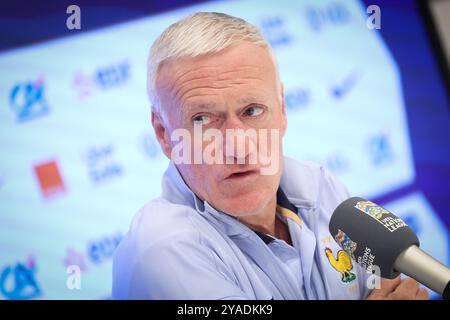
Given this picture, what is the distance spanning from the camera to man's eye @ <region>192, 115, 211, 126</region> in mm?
1678

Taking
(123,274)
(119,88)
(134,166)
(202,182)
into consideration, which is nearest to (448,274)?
(202,182)

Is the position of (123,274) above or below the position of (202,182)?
below

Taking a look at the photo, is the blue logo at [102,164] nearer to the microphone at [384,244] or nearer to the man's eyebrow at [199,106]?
the man's eyebrow at [199,106]

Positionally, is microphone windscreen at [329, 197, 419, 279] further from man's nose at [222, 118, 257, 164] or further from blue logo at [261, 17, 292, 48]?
blue logo at [261, 17, 292, 48]

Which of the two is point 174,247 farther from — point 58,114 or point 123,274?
point 58,114

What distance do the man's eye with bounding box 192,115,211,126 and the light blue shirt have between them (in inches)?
6.4

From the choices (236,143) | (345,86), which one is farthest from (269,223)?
(345,86)

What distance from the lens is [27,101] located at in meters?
1.78

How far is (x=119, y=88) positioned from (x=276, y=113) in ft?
1.54

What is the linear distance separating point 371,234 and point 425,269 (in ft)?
0.48

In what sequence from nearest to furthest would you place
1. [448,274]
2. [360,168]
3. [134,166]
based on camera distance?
[448,274] < [134,166] < [360,168]

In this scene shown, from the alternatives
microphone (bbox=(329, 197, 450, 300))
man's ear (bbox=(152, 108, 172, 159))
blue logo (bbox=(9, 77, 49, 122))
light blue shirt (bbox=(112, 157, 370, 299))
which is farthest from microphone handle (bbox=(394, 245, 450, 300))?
blue logo (bbox=(9, 77, 49, 122))

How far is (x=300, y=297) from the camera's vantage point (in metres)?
1.74

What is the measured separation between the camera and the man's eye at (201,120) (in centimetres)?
168
